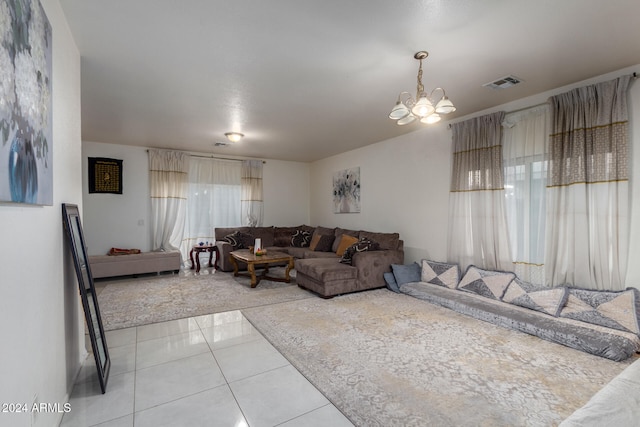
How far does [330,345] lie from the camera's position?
106 inches

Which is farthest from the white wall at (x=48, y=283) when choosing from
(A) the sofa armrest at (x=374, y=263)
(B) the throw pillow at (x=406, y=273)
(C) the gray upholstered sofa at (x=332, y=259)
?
(B) the throw pillow at (x=406, y=273)

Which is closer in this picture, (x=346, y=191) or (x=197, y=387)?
(x=197, y=387)

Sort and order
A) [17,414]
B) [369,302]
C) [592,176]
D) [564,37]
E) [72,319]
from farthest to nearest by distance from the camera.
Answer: [369,302]
[592,176]
[564,37]
[72,319]
[17,414]

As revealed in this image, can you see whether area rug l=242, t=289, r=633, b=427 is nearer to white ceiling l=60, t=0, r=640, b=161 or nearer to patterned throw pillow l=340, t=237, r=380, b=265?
patterned throw pillow l=340, t=237, r=380, b=265

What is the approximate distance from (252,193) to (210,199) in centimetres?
98

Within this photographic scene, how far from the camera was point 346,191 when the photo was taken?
6531 mm

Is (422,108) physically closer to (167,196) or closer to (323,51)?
(323,51)

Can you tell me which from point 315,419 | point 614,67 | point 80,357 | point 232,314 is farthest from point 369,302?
point 614,67

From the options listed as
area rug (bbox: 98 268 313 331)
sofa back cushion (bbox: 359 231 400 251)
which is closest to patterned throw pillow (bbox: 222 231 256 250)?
area rug (bbox: 98 268 313 331)

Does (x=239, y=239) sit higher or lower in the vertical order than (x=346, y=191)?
lower

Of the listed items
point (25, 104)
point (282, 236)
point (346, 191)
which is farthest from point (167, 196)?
point (25, 104)

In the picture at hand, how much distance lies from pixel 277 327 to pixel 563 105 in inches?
153

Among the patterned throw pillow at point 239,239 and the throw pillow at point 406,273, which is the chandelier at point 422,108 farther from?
the patterned throw pillow at point 239,239

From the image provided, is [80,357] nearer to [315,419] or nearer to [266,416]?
[266,416]
